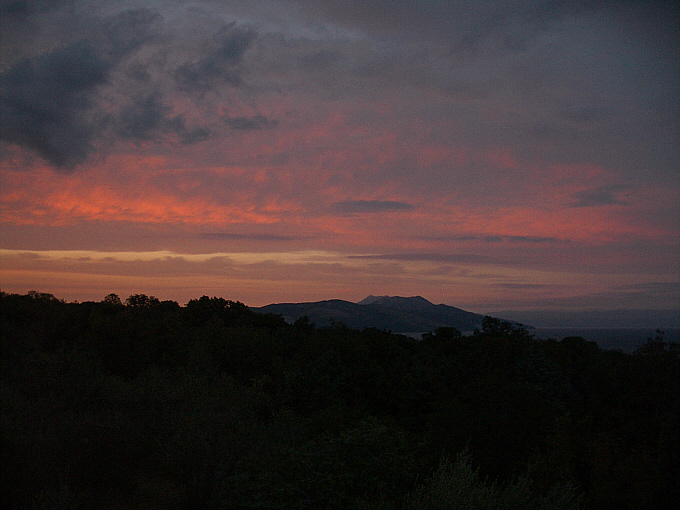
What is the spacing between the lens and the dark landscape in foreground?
7.13 m

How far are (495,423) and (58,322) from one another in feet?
34.9

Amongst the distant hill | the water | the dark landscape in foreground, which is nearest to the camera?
the dark landscape in foreground

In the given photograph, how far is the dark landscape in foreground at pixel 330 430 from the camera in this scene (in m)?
7.13

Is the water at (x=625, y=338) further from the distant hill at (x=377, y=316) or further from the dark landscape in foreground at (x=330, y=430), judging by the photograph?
the distant hill at (x=377, y=316)

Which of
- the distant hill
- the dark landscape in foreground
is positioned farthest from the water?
the distant hill

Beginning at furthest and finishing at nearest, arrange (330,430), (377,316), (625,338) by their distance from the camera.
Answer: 1. (377,316)
2. (625,338)
3. (330,430)

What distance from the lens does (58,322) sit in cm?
1243

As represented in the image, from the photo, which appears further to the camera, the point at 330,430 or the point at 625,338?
the point at 625,338

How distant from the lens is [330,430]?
1039cm

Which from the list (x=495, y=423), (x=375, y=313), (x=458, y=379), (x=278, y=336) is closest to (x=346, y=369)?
(x=458, y=379)

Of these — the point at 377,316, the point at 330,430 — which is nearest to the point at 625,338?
the point at 330,430

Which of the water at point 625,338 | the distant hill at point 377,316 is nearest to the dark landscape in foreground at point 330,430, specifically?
the water at point 625,338

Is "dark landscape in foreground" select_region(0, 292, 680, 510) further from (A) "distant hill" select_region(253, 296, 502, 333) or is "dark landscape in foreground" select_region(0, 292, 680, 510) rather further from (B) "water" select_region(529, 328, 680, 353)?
(A) "distant hill" select_region(253, 296, 502, 333)

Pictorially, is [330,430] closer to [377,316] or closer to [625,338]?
[625,338]
